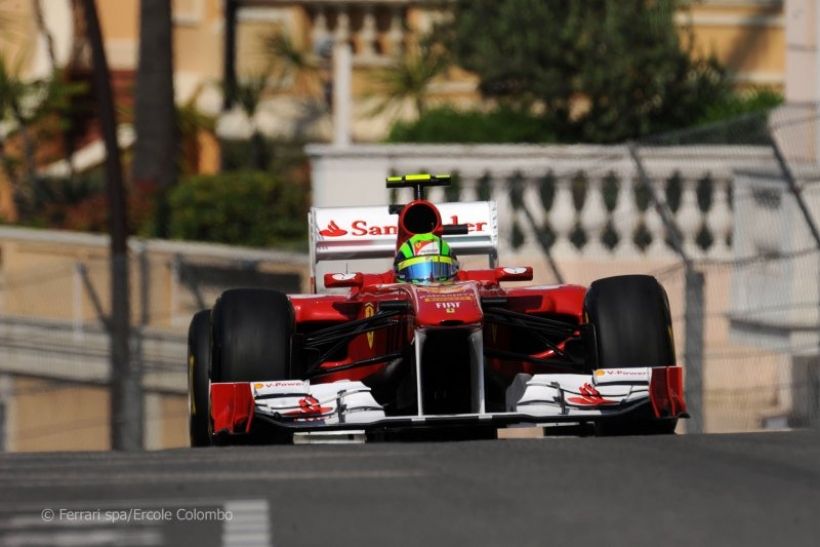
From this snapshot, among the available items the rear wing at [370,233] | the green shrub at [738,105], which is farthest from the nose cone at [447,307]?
the green shrub at [738,105]

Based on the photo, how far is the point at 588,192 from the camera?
637 inches

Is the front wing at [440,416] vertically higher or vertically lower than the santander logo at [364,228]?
lower

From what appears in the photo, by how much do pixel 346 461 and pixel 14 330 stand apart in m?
9.26

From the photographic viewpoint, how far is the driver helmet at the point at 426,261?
34.3ft

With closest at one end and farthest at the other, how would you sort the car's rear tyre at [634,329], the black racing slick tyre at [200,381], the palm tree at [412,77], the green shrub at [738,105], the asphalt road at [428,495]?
the asphalt road at [428,495], the car's rear tyre at [634,329], the black racing slick tyre at [200,381], the green shrub at [738,105], the palm tree at [412,77]

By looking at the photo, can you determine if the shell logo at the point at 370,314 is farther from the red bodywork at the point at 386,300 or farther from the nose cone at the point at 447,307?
the nose cone at the point at 447,307

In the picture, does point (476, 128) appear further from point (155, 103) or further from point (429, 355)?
point (429, 355)

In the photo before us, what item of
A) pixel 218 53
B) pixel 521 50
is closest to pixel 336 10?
pixel 218 53

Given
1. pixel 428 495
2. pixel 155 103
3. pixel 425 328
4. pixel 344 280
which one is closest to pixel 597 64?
pixel 155 103

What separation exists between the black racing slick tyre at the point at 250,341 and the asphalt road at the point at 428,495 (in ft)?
2.26

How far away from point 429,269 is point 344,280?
45 cm

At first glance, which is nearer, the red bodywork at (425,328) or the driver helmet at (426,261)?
the red bodywork at (425,328)

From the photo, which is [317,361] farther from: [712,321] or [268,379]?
[712,321]

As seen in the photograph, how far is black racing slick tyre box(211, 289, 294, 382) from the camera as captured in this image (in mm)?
9633
